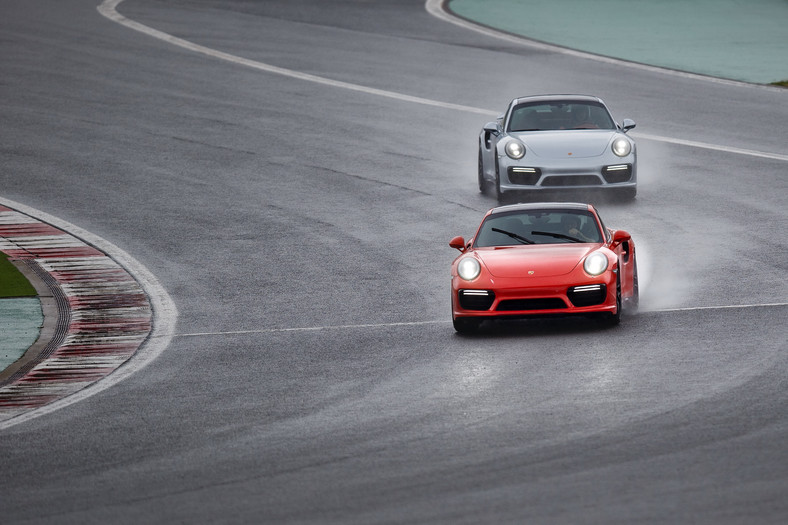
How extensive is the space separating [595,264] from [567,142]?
7124 millimetres

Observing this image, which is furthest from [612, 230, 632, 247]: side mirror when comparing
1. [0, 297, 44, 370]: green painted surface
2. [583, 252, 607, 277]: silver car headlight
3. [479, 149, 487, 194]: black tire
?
[479, 149, 487, 194]: black tire

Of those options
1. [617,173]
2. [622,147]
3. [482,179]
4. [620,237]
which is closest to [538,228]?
[620,237]

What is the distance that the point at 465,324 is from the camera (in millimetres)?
13500

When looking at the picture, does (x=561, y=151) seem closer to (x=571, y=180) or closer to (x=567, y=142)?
(x=567, y=142)

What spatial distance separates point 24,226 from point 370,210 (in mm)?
4892

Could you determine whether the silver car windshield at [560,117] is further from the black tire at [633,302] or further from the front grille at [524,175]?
the black tire at [633,302]

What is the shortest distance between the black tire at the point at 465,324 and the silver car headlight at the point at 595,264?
111 centimetres

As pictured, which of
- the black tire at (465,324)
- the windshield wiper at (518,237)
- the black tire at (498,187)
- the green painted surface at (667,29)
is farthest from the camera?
the green painted surface at (667,29)

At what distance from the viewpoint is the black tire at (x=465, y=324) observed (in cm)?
1345

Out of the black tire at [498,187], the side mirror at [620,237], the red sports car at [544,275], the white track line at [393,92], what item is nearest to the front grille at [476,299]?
the red sports car at [544,275]

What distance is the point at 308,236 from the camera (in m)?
19.5

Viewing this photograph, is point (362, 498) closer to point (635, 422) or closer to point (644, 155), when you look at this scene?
point (635, 422)

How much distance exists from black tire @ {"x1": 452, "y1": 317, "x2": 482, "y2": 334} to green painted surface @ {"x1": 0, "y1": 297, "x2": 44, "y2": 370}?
4.12 meters

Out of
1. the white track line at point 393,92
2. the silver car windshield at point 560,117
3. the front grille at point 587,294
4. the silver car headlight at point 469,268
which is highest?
the silver car headlight at point 469,268
